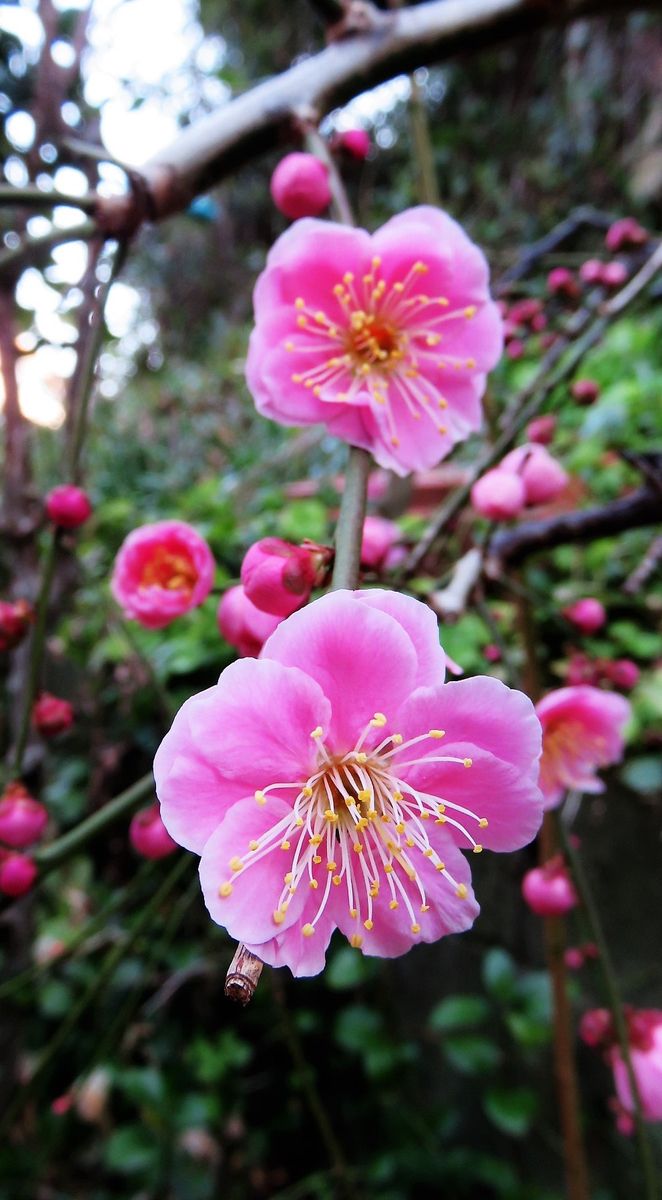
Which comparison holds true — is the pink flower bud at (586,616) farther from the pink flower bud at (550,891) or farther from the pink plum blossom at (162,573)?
the pink plum blossom at (162,573)

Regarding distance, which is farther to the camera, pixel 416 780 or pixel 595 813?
pixel 595 813

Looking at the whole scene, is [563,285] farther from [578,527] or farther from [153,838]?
[153,838]

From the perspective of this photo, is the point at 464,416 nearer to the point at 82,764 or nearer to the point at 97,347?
the point at 97,347

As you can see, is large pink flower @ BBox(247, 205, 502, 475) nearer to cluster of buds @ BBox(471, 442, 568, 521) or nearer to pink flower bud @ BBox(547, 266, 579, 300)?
cluster of buds @ BBox(471, 442, 568, 521)

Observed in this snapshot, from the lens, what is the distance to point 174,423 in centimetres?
248

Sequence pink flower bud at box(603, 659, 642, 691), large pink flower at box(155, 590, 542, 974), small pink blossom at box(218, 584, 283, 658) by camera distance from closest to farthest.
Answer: large pink flower at box(155, 590, 542, 974) → small pink blossom at box(218, 584, 283, 658) → pink flower bud at box(603, 659, 642, 691)

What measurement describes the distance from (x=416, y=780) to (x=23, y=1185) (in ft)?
3.20

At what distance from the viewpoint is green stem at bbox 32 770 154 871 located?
0.51 m

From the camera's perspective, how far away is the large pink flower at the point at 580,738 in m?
0.64

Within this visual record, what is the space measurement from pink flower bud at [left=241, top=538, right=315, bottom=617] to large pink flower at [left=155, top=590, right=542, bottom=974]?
5 cm

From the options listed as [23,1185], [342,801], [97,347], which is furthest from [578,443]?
[23,1185]

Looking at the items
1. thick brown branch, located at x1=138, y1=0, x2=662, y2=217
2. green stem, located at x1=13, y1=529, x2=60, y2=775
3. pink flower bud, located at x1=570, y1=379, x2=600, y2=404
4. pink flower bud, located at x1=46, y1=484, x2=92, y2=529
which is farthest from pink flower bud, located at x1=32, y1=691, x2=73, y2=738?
pink flower bud, located at x1=570, y1=379, x2=600, y2=404

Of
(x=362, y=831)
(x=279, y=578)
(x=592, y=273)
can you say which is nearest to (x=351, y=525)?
(x=279, y=578)

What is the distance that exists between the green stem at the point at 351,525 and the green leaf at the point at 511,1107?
83 centimetres
